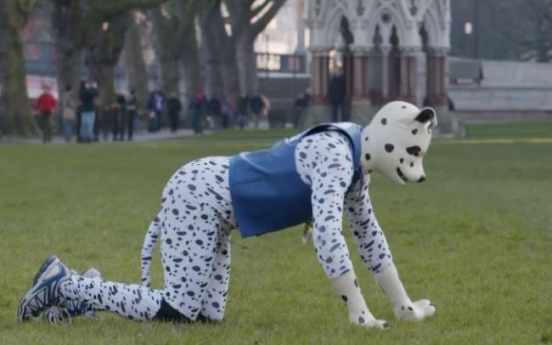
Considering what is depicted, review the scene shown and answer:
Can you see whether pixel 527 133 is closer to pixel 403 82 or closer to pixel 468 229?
pixel 403 82

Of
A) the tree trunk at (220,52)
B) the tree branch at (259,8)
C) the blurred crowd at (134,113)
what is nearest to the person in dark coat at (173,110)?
the blurred crowd at (134,113)

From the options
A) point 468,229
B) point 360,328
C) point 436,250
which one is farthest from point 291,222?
point 468,229

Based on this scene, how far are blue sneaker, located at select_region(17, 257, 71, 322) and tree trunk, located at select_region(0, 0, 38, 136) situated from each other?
3790 cm

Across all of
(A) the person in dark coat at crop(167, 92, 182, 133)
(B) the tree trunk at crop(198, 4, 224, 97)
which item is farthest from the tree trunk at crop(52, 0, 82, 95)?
(B) the tree trunk at crop(198, 4, 224, 97)

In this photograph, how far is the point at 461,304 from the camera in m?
10.5

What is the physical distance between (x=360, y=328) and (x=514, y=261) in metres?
4.65

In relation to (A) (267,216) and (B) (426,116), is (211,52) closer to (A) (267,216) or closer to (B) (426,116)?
(A) (267,216)

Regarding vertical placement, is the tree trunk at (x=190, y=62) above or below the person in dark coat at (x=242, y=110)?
above

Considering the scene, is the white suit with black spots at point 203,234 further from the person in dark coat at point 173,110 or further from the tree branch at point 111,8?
the person in dark coat at point 173,110

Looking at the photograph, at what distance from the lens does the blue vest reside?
29.3 ft

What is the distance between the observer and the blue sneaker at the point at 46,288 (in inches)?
364

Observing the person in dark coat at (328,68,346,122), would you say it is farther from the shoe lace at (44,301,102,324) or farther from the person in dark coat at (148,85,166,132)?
the shoe lace at (44,301,102,324)

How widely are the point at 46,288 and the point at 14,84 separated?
3899 centimetres

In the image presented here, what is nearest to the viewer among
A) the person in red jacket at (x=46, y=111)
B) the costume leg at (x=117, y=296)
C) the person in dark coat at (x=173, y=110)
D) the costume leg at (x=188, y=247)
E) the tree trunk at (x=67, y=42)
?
the costume leg at (x=188, y=247)
